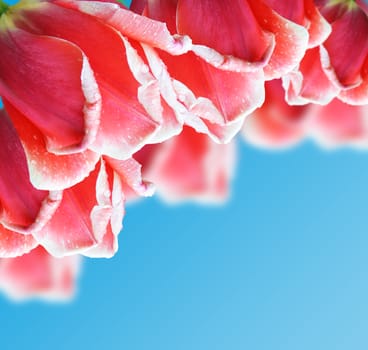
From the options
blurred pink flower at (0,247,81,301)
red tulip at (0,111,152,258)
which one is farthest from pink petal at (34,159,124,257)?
blurred pink flower at (0,247,81,301)

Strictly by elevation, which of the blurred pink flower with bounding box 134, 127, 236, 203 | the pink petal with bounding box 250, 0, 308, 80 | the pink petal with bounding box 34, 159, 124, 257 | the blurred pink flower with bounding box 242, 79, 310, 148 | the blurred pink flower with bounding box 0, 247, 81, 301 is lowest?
the blurred pink flower with bounding box 0, 247, 81, 301

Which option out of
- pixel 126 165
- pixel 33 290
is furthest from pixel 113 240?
pixel 33 290

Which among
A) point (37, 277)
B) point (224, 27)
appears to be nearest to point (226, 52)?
point (224, 27)

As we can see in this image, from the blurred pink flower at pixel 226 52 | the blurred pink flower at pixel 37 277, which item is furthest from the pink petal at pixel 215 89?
the blurred pink flower at pixel 37 277

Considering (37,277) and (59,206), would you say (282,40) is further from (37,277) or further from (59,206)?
(37,277)

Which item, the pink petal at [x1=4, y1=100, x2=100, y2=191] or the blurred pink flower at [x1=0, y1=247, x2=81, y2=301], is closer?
the pink petal at [x1=4, y1=100, x2=100, y2=191]

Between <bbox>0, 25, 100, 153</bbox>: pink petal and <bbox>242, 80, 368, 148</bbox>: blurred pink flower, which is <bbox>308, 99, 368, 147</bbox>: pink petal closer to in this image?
<bbox>242, 80, 368, 148</bbox>: blurred pink flower
